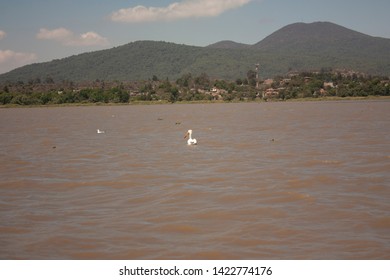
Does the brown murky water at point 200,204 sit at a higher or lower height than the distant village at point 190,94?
lower

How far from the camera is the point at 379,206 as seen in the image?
340 inches

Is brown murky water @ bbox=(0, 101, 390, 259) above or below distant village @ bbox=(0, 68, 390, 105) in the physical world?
below

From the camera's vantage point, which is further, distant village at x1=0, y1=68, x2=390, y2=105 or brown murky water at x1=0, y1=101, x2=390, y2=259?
distant village at x1=0, y1=68, x2=390, y2=105

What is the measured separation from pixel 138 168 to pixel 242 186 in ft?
11.7

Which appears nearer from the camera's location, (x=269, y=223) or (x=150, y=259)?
(x=150, y=259)

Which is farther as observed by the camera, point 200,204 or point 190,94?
point 190,94

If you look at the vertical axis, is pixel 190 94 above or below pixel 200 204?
above

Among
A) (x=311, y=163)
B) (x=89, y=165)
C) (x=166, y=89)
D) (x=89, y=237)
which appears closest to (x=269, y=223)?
(x=89, y=237)

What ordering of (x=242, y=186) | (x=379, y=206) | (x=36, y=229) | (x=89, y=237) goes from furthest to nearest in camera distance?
1. (x=242, y=186)
2. (x=379, y=206)
3. (x=36, y=229)
4. (x=89, y=237)

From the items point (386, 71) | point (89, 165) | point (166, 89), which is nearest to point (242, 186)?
point (89, 165)

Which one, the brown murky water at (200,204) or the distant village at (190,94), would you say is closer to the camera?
the brown murky water at (200,204)

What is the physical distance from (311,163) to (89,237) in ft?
23.6
